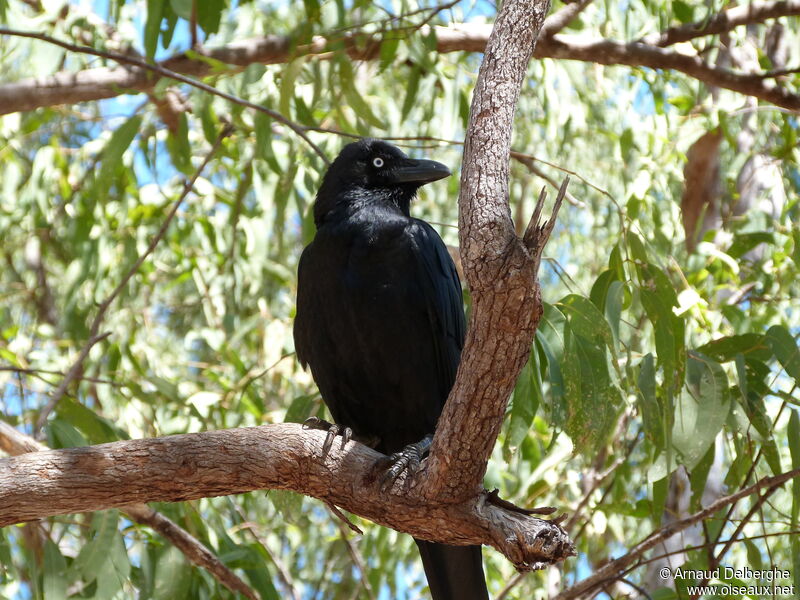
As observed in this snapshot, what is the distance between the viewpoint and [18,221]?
5.22 meters

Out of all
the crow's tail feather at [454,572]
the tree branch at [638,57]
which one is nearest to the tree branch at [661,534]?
the crow's tail feather at [454,572]

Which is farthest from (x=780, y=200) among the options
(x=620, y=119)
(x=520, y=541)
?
(x=520, y=541)

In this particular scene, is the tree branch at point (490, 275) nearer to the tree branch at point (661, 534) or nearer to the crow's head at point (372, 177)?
the tree branch at point (661, 534)

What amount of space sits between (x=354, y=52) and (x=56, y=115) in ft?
6.84

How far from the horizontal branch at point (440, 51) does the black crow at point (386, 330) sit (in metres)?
1.04

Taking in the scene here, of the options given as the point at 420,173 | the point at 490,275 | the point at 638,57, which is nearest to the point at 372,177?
the point at 420,173

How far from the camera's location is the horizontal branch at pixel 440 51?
12.8 ft

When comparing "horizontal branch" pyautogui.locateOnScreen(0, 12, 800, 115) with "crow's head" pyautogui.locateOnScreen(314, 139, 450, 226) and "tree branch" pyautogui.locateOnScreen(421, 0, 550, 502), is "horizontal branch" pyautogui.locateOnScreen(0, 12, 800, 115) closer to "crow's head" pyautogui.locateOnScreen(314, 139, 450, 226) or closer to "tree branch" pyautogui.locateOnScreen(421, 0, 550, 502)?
"crow's head" pyautogui.locateOnScreen(314, 139, 450, 226)

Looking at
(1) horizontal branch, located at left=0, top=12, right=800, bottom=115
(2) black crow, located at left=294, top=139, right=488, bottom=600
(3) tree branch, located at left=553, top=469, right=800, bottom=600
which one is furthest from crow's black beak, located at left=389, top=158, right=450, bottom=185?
(3) tree branch, located at left=553, top=469, right=800, bottom=600

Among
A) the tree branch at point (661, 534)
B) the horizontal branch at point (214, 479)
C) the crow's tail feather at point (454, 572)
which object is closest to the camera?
the horizontal branch at point (214, 479)

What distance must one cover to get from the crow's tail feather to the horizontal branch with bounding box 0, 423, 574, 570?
26.0 inches

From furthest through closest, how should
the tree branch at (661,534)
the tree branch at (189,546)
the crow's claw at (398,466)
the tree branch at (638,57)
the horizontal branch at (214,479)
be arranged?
the tree branch at (638,57) < the tree branch at (189,546) < the tree branch at (661,534) < the crow's claw at (398,466) < the horizontal branch at (214,479)

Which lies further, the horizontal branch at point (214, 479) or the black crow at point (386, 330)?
the black crow at point (386, 330)

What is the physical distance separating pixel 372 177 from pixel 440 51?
1.00m
